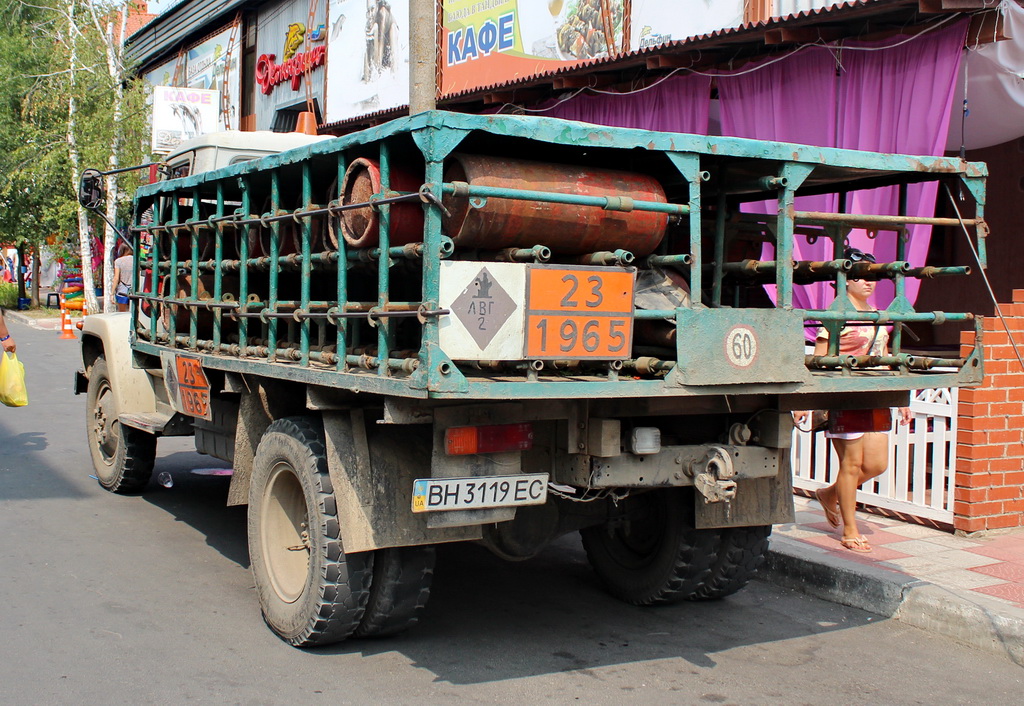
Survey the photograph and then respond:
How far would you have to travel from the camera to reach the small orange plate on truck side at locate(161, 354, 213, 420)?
5.28 metres

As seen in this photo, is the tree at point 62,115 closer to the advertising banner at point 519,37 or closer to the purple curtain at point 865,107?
the advertising banner at point 519,37

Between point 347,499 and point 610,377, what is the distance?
1.18 m

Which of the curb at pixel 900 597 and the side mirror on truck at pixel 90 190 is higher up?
the side mirror on truck at pixel 90 190

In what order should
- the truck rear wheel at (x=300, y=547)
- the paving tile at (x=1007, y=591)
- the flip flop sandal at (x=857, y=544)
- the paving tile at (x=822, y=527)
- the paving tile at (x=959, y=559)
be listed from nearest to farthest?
the truck rear wheel at (x=300, y=547)
the paving tile at (x=1007, y=591)
the paving tile at (x=959, y=559)
the flip flop sandal at (x=857, y=544)
the paving tile at (x=822, y=527)

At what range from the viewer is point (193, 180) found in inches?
211

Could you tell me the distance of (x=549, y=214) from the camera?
11.9 ft

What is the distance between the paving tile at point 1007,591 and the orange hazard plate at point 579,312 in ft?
9.15

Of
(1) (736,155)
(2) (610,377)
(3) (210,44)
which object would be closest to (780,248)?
(1) (736,155)

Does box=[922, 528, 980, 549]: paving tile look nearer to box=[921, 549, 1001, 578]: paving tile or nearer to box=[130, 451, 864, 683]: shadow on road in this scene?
box=[921, 549, 1001, 578]: paving tile

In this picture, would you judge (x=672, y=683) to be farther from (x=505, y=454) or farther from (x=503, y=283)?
(x=503, y=283)

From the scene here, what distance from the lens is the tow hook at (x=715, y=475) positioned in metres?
3.98

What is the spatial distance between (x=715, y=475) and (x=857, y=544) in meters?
2.37

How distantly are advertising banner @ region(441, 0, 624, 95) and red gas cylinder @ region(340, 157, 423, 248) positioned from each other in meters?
6.78

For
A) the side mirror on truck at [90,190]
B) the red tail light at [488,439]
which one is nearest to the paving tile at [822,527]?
the red tail light at [488,439]
